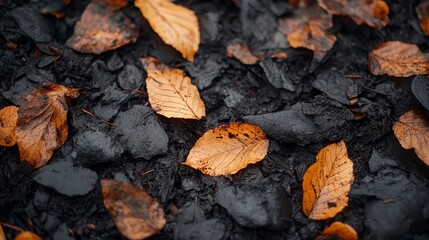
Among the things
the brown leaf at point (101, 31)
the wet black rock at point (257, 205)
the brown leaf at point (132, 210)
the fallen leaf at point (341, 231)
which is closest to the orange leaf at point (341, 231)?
the fallen leaf at point (341, 231)

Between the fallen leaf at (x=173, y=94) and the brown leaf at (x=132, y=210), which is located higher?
the fallen leaf at (x=173, y=94)

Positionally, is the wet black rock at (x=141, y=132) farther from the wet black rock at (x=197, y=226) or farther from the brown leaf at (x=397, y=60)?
the brown leaf at (x=397, y=60)

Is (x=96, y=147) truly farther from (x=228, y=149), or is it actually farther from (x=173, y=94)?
(x=228, y=149)

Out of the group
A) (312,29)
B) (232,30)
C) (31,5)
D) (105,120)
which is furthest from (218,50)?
(31,5)

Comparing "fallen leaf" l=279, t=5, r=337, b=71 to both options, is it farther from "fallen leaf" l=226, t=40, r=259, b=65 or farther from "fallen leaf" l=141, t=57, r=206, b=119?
"fallen leaf" l=141, t=57, r=206, b=119

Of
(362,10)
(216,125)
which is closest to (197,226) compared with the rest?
(216,125)

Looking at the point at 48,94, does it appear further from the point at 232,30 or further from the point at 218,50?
the point at 232,30
